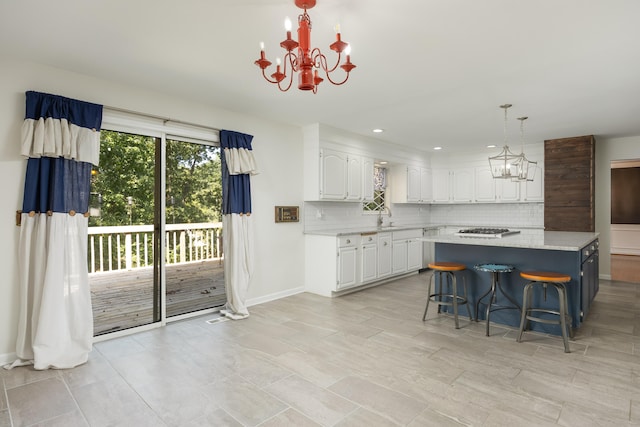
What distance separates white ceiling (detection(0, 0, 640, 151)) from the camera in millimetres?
2176

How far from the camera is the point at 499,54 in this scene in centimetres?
278

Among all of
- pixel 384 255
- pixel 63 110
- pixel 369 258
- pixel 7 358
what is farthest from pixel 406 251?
pixel 7 358

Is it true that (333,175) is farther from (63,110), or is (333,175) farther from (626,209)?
(626,209)

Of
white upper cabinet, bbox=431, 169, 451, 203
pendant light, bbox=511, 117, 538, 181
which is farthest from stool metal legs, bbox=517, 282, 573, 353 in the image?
white upper cabinet, bbox=431, 169, 451, 203

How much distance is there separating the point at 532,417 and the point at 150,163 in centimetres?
399

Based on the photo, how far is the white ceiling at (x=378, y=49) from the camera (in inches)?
85.7

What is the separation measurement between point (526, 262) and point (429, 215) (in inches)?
179

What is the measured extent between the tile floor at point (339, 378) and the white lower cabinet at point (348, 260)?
3.74ft

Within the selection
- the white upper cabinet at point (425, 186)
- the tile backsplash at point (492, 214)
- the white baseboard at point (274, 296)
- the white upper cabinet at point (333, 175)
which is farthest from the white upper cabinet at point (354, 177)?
the tile backsplash at point (492, 214)

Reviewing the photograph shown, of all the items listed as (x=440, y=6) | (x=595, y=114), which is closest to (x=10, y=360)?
(x=440, y=6)

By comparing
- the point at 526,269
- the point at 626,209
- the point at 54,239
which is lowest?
the point at 526,269

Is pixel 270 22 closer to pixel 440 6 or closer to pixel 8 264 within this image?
pixel 440 6

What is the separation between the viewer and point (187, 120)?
3922 millimetres

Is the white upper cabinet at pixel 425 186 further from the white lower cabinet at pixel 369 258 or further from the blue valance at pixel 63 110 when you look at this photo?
the blue valance at pixel 63 110
